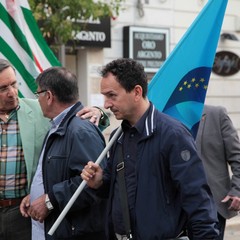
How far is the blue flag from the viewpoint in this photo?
4.04 meters

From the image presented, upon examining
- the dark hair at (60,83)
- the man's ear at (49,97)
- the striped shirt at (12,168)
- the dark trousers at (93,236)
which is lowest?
the dark trousers at (93,236)

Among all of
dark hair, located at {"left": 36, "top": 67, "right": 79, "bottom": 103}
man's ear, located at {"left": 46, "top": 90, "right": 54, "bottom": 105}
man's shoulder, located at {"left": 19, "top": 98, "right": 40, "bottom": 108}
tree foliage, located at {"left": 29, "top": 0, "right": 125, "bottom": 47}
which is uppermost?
tree foliage, located at {"left": 29, "top": 0, "right": 125, "bottom": 47}

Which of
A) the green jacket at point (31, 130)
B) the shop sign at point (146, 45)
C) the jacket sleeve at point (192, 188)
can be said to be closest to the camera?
the jacket sleeve at point (192, 188)

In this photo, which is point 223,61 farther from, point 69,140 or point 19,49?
point 69,140

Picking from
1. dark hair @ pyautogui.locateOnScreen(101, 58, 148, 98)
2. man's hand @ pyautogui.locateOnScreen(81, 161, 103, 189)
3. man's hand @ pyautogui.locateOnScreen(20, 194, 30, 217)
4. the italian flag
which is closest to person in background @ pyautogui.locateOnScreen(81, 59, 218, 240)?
dark hair @ pyautogui.locateOnScreen(101, 58, 148, 98)

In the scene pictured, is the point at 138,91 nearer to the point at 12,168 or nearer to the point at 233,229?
the point at 12,168

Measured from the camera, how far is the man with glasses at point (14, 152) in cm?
459

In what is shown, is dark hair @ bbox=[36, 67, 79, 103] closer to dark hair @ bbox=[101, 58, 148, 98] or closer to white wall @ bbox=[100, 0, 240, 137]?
dark hair @ bbox=[101, 58, 148, 98]

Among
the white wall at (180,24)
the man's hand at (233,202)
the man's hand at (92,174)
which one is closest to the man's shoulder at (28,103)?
the man's hand at (92,174)

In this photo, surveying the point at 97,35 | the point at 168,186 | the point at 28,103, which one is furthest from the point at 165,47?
the point at 168,186

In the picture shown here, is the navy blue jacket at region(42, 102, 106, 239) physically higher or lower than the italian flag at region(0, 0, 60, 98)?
lower

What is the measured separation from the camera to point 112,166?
11.8 ft

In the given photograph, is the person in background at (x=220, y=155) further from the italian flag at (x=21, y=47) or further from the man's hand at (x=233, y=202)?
the italian flag at (x=21, y=47)

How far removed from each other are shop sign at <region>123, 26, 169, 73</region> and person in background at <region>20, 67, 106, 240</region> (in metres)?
9.50
